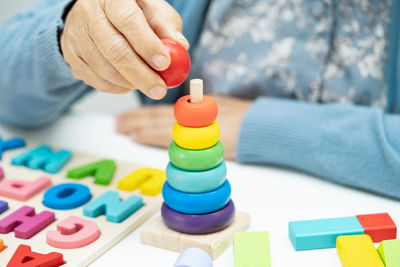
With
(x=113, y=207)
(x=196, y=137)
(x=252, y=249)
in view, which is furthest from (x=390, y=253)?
(x=113, y=207)

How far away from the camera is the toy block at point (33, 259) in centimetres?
51

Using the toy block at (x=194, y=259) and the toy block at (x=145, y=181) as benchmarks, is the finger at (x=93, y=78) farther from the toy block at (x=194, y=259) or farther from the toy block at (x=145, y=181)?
the toy block at (x=194, y=259)

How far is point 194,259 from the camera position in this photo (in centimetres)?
49

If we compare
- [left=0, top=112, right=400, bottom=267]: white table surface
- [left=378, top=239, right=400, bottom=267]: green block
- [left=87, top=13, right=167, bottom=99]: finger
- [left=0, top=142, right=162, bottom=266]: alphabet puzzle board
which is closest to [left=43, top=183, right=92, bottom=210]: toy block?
[left=0, top=142, right=162, bottom=266]: alphabet puzzle board

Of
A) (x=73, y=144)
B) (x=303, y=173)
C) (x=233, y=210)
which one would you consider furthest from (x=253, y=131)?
(x=73, y=144)

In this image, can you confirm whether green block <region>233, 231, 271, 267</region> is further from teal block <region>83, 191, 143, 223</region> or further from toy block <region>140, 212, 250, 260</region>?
teal block <region>83, 191, 143, 223</region>

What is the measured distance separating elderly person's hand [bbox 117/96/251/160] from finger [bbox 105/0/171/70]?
34 centimetres

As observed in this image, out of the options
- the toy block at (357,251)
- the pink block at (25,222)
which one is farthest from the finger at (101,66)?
the toy block at (357,251)

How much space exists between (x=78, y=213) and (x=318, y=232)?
0.34 m

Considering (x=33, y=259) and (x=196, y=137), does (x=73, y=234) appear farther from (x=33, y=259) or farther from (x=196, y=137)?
(x=196, y=137)

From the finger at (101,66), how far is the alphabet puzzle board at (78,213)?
0.19m

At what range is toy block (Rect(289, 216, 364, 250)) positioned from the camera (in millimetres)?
541

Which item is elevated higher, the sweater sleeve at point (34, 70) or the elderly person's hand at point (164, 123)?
the sweater sleeve at point (34, 70)

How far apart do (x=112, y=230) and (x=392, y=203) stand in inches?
16.6
